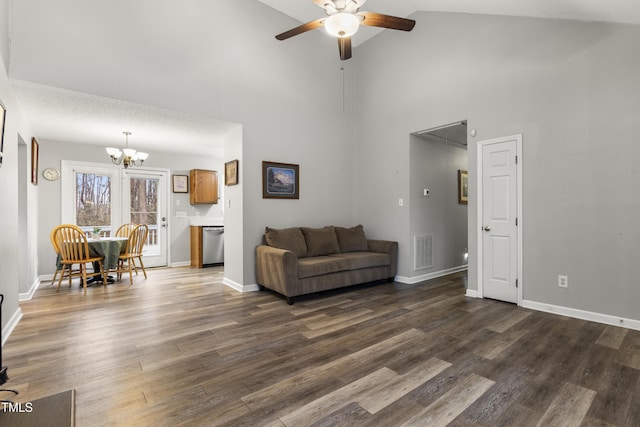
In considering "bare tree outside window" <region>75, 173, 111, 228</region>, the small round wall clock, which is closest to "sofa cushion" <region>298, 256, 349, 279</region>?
"bare tree outside window" <region>75, 173, 111, 228</region>

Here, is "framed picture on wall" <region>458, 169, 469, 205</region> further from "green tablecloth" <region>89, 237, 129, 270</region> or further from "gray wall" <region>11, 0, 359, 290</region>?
"green tablecloth" <region>89, 237, 129, 270</region>

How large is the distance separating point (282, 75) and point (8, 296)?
4154 millimetres

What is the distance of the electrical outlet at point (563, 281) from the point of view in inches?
131

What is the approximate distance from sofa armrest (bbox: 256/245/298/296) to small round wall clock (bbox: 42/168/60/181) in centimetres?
391

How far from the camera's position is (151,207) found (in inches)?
254

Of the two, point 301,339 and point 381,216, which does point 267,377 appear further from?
point 381,216

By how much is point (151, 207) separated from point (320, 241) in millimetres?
3880

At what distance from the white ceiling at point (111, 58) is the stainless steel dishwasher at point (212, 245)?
215 centimetres

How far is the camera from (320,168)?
5281 millimetres

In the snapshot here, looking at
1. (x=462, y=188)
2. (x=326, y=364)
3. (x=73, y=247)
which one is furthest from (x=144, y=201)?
(x=462, y=188)

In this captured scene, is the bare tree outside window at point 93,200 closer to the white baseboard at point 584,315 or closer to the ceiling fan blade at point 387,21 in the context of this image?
the ceiling fan blade at point 387,21

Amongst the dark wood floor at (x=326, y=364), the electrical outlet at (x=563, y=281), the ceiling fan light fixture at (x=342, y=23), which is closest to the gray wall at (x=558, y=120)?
the electrical outlet at (x=563, y=281)

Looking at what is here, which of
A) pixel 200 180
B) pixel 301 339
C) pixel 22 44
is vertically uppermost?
pixel 22 44

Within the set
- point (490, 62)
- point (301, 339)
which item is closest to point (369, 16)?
point (490, 62)
